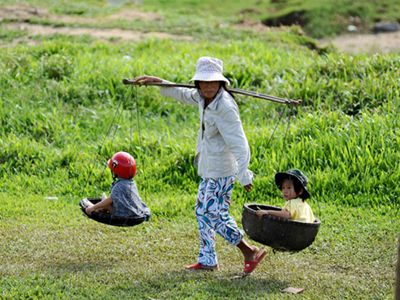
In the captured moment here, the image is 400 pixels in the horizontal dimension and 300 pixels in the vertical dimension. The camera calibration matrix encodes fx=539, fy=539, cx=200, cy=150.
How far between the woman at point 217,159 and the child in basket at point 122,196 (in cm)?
66

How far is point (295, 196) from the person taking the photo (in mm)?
4648

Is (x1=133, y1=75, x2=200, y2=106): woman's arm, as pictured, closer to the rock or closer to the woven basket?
the woven basket

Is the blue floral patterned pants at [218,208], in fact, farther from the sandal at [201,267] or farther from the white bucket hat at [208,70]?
the white bucket hat at [208,70]

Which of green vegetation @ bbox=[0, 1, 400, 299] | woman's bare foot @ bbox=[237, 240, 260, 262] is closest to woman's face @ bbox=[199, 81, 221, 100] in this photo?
green vegetation @ bbox=[0, 1, 400, 299]

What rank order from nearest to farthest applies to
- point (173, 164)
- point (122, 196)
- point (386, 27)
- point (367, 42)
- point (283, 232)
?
point (283, 232)
point (122, 196)
point (173, 164)
point (367, 42)
point (386, 27)

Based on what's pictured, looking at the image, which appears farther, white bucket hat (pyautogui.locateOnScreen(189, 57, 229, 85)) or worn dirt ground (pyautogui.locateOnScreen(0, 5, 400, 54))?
worn dirt ground (pyautogui.locateOnScreen(0, 5, 400, 54))

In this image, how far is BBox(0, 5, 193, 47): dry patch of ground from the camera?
44.4 feet

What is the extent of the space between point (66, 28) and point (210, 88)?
10.7 meters

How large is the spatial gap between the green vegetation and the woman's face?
2.79 feet

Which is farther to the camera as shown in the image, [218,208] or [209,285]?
[218,208]

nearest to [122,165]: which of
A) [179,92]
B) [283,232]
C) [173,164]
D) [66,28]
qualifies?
[179,92]

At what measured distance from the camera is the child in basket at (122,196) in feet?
16.4

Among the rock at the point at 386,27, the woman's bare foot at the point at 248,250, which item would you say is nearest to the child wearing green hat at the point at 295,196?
the woman's bare foot at the point at 248,250

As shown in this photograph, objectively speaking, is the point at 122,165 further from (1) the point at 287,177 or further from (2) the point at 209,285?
(1) the point at 287,177
